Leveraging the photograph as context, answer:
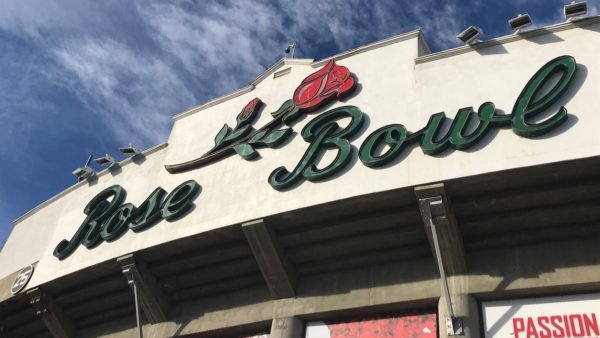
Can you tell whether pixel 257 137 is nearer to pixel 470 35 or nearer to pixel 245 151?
pixel 245 151

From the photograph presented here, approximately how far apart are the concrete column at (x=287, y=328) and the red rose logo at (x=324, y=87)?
7.97m

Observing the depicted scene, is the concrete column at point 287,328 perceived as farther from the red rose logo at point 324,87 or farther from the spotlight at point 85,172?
the spotlight at point 85,172

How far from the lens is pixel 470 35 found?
2202 cm

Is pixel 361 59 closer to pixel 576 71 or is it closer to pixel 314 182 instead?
pixel 314 182

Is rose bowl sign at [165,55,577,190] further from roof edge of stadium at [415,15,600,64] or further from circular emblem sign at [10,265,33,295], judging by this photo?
circular emblem sign at [10,265,33,295]

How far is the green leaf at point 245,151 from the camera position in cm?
2445

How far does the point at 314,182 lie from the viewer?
21.5 metres

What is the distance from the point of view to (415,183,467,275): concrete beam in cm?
1869

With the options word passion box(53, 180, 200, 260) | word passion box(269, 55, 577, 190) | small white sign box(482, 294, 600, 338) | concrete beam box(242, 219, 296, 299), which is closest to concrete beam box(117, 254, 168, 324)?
word passion box(53, 180, 200, 260)

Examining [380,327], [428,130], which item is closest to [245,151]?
[428,130]

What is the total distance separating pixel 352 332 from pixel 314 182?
5139 millimetres

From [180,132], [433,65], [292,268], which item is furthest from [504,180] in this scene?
[180,132]

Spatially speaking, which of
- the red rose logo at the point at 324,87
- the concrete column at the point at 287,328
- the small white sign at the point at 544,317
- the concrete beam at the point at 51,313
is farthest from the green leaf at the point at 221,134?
the small white sign at the point at 544,317

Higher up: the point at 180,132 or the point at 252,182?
the point at 180,132
